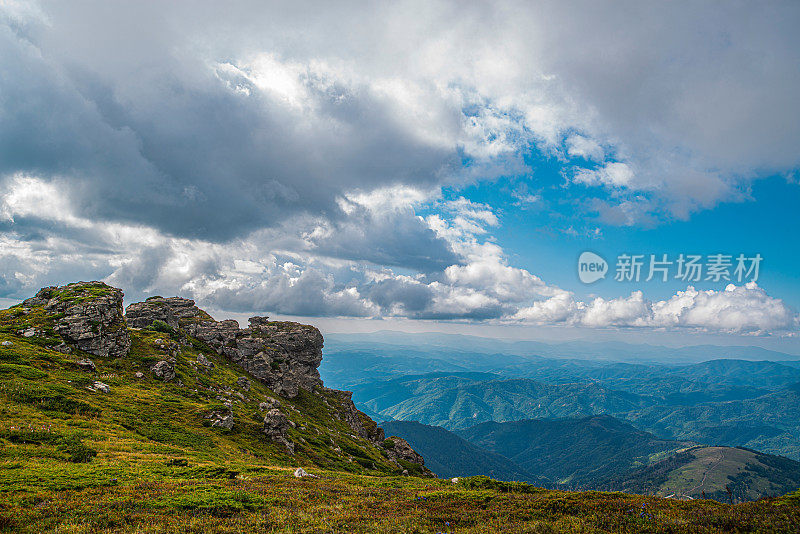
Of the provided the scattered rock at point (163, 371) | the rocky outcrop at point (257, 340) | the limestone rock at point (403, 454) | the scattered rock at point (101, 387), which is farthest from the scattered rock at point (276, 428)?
the limestone rock at point (403, 454)

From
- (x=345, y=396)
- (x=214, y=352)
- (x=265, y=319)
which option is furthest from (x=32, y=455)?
(x=345, y=396)

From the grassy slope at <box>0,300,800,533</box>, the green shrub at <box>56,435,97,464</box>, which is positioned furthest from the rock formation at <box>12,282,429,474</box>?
the green shrub at <box>56,435,97,464</box>

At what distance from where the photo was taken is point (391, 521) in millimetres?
17703

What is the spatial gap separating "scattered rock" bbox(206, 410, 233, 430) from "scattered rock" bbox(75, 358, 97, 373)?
60.4ft

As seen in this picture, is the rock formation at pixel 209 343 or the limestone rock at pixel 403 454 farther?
the limestone rock at pixel 403 454

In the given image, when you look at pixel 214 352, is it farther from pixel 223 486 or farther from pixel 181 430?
pixel 223 486

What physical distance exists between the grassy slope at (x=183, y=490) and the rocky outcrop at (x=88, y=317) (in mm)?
3294

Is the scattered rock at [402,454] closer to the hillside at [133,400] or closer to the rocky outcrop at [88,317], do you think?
the hillside at [133,400]

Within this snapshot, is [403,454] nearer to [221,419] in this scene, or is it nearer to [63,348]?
[221,419]

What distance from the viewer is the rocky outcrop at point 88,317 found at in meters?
54.8

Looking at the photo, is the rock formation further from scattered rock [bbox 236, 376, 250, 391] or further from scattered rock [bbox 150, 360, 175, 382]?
scattered rock [bbox 236, 376, 250, 391]

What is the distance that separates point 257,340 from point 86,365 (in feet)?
218

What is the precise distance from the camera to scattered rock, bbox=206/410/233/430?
51.2 metres

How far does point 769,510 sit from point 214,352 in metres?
113
